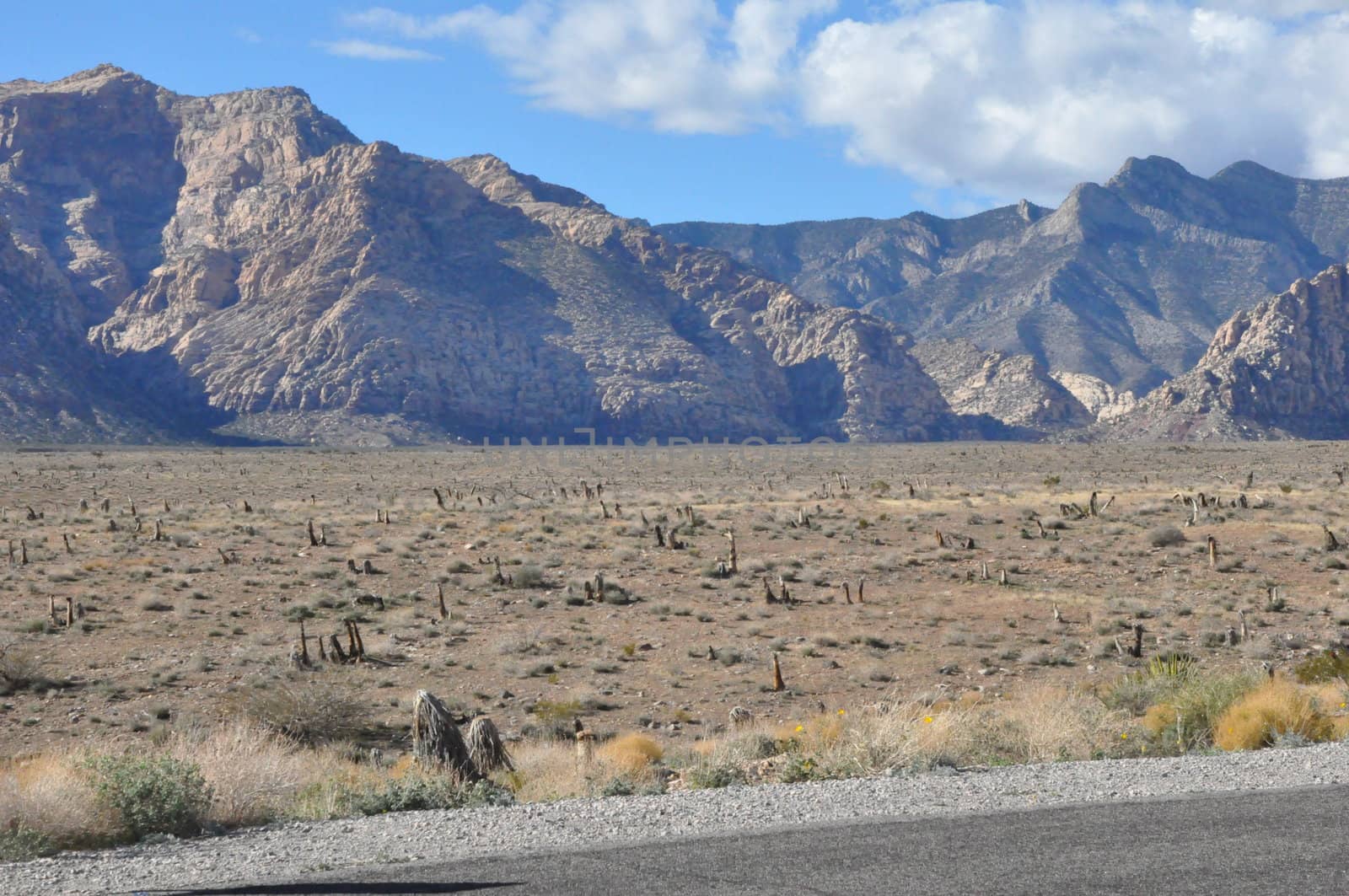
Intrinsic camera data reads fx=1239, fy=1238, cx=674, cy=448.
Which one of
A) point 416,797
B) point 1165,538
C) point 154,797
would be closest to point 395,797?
point 416,797

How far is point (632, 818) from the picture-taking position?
8.30 metres

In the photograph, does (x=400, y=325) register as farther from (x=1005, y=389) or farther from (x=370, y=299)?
(x=1005, y=389)

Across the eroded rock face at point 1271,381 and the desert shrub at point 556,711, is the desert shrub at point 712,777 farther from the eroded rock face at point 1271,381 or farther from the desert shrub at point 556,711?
the eroded rock face at point 1271,381

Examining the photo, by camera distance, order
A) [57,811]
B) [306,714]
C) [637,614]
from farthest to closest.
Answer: [637,614]
[306,714]
[57,811]

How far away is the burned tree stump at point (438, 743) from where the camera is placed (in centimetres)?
1064

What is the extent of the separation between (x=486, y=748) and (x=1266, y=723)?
702 centimetres

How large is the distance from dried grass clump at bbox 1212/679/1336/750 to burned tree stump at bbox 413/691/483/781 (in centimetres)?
674

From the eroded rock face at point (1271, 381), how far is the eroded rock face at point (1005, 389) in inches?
600

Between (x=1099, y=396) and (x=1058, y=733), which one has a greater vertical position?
(x=1099, y=396)

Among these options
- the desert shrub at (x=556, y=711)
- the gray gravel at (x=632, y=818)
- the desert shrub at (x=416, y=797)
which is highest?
the gray gravel at (x=632, y=818)

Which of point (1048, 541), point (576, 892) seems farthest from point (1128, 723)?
point (1048, 541)

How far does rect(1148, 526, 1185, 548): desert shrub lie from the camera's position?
29531mm

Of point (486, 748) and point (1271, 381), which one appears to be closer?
point (486, 748)

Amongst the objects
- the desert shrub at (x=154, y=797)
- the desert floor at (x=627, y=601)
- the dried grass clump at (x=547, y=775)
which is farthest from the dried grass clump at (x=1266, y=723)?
the desert shrub at (x=154, y=797)
